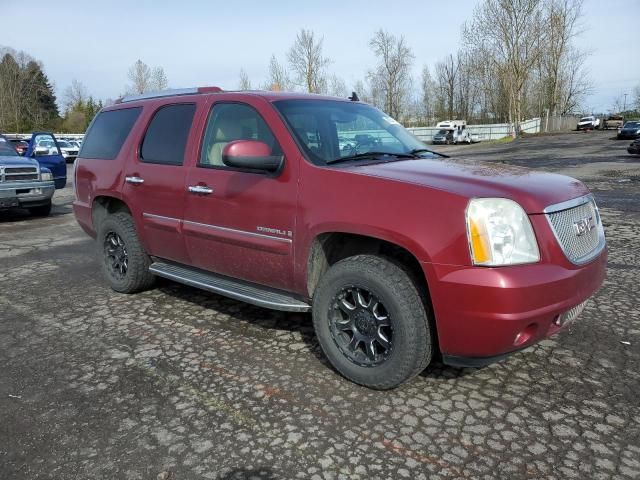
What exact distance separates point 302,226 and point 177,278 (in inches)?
59.3

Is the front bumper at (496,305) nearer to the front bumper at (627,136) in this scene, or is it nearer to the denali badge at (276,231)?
the denali badge at (276,231)

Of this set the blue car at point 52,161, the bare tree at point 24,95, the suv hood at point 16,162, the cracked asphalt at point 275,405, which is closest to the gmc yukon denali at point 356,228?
the cracked asphalt at point 275,405

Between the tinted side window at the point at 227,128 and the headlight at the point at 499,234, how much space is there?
5.79ft

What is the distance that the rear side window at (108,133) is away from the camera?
506 centimetres

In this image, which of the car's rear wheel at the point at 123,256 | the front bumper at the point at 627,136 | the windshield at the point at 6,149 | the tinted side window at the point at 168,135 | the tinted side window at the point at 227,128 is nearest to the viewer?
the tinted side window at the point at 227,128

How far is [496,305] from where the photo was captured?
2645mm

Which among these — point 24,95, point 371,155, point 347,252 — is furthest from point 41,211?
point 24,95

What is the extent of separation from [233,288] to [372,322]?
1260 mm

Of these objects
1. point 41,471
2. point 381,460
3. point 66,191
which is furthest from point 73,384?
point 66,191

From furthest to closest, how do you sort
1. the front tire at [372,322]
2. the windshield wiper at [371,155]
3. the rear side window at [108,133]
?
1. the rear side window at [108,133]
2. the windshield wiper at [371,155]
3. the front tire at [372,322]

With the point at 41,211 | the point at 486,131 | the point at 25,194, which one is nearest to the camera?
the point at 25,194

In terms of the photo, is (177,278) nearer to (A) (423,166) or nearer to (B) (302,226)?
(B) (302,226)

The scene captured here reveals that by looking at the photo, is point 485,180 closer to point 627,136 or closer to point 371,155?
point 371,155

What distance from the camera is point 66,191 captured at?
16094 millimetres
